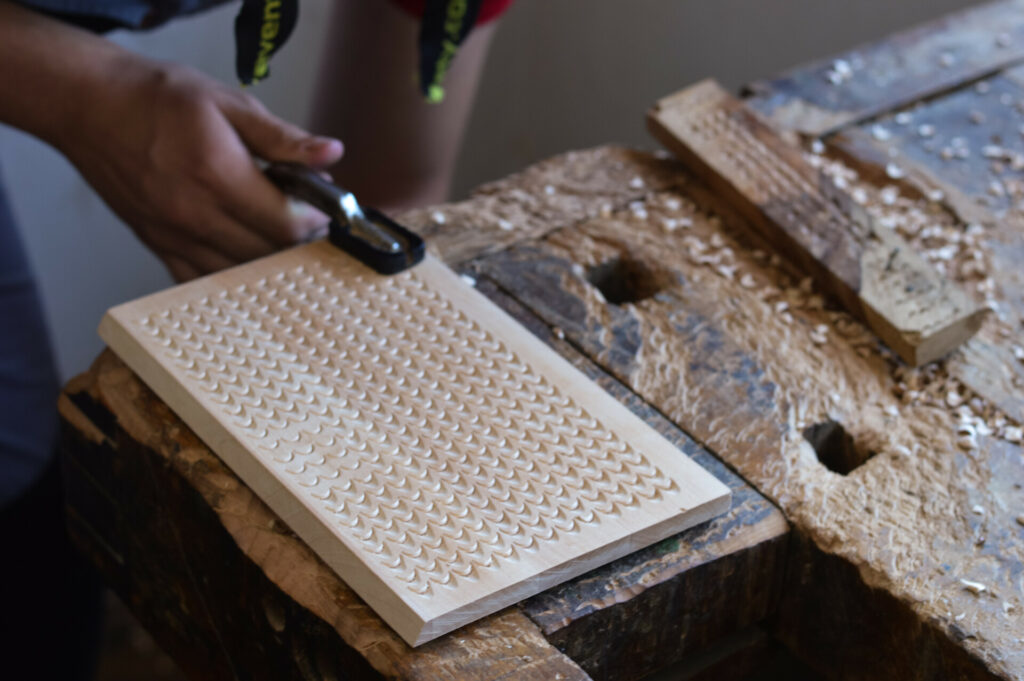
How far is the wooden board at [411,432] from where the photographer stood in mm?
526

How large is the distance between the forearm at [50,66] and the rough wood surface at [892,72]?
572mm

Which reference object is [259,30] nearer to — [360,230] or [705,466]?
[360,230]

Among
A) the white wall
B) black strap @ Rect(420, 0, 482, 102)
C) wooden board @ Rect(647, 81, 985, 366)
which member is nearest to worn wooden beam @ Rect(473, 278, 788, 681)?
wooden board @ Rect(647, 81, 985, 366)

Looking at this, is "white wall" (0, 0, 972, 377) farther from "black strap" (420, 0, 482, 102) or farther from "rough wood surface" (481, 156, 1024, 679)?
"rough wood surface" (481, 156, 1024, 679)

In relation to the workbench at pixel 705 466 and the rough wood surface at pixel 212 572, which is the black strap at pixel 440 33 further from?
the rough wood surface at pixel 212 572

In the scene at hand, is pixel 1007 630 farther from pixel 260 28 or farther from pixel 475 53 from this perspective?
pixel 475 53

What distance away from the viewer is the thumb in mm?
802

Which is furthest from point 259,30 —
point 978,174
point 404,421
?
point 978,174

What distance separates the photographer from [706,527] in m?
0.60

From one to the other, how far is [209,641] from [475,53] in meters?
0.80

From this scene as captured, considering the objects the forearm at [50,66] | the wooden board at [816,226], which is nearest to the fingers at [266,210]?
the forearm at [50,66]

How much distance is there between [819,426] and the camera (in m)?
0.68

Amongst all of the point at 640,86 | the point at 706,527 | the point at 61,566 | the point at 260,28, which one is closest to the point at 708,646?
the point at 706,527

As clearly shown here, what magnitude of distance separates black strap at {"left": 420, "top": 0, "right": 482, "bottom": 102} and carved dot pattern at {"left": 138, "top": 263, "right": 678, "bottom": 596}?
28 cm
